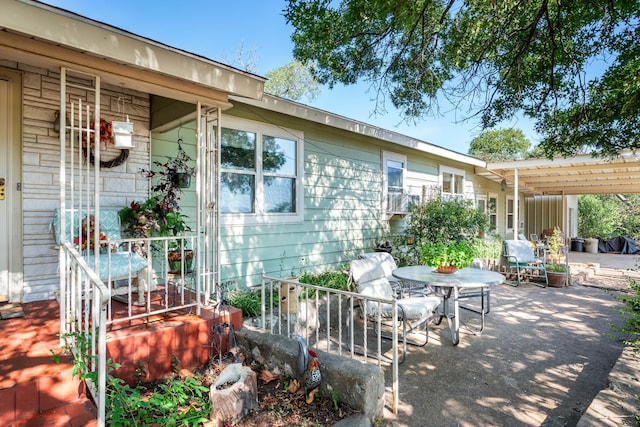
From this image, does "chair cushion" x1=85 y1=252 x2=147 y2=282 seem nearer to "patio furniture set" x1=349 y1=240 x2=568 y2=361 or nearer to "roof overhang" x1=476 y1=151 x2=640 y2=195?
"patio furniture set" x1=349 y1=240 x2=568 y2=361

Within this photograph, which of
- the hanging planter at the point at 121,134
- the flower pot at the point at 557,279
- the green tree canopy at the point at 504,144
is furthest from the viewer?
the green tree canopy at the point at 504,144

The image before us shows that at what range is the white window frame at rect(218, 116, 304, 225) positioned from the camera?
192 inches

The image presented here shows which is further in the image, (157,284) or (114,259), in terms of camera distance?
(157,284)

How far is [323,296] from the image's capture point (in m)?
4.78

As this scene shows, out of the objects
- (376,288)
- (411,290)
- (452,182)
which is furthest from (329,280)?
(452,182)

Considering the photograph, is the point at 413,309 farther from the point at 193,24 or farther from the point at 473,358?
the point at 193,24

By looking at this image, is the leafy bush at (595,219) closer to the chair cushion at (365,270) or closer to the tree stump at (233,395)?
the chair cushion at (365,270)

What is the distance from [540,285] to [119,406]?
8.07 metres

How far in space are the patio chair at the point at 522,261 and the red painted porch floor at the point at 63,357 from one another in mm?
6795

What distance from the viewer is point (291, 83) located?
58.2 feet

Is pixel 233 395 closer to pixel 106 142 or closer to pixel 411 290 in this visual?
pixel 106 142

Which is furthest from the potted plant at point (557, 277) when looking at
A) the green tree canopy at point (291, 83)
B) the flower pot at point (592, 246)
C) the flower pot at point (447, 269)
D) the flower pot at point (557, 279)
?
the green tree canopy at point (291, 83)

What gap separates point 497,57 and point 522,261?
5.00 meters

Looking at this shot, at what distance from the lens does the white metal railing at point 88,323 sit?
181 cm
